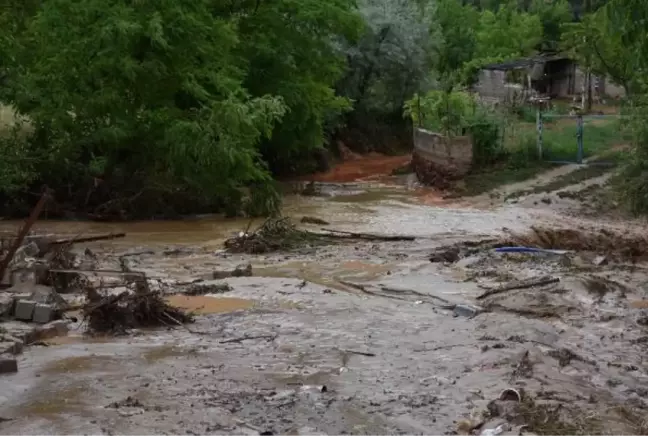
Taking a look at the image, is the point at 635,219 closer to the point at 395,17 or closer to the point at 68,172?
the point at 68,172

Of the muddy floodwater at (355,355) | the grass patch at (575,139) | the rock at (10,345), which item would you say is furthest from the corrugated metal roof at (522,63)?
the rock at (10,345)

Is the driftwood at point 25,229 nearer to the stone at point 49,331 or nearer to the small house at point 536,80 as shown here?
the stone at point 49,331

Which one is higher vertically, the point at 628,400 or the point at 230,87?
the point at 230,87

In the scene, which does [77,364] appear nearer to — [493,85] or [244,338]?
[244,338]

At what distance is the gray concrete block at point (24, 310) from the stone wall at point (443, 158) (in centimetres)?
2002

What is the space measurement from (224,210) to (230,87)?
3248mm

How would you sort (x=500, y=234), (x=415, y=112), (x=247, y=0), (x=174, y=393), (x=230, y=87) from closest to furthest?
(x=174, y=393), (x=500, y=234), (x=230, y=87), (x=247, y=0), (x=415, y=112)

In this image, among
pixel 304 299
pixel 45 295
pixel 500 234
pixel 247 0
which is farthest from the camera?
pixel 247 0

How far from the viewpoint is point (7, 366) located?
29.5 feet

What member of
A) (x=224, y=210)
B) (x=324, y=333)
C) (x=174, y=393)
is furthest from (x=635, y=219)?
(x=174, y=393)

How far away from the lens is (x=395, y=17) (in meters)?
39.1

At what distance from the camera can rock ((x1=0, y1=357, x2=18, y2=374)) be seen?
8941 mm

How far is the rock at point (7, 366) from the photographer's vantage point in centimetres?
894

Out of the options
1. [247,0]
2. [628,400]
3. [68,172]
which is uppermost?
[247,0]
